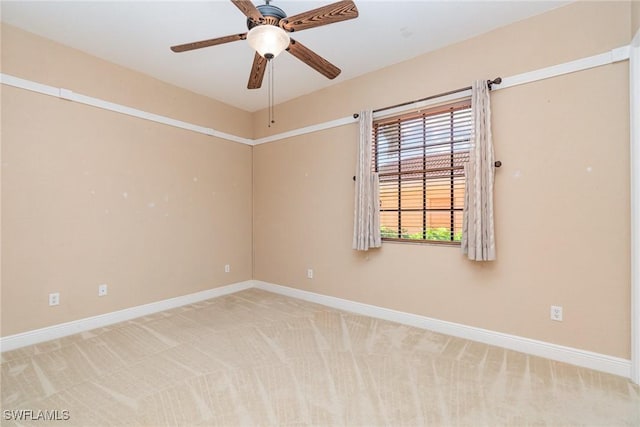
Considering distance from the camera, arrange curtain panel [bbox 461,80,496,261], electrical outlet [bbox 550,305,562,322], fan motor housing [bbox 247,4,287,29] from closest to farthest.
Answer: fan motor housing [bbox 247,4,287,29], electrical outlet [bbox 550,305,562,322], curtain panel [bbox 461,80,496,261]

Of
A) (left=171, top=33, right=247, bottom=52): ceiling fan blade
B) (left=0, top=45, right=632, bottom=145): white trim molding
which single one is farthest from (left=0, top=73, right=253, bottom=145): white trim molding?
(left=171, top=33, right=247, bottom=52): ceiling fan blade

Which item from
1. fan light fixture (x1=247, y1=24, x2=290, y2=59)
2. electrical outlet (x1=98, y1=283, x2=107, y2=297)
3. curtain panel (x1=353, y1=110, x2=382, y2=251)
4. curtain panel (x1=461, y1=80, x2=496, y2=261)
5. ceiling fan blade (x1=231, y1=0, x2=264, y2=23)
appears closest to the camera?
ceiling fan blade (x1=231, y1=0, x2=264, y2=23)

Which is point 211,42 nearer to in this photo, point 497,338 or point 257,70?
point 257,70

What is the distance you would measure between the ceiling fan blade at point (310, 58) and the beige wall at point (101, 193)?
240 centimetres

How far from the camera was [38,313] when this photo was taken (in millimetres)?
2803

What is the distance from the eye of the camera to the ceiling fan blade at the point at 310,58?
2.14 metres

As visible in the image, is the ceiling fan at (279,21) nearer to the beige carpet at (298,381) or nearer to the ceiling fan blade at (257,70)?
the ceiling fan blade at (257,70)

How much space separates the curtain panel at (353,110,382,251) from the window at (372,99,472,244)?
4.6 inches

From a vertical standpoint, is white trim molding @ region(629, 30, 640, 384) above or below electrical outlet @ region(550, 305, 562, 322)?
above

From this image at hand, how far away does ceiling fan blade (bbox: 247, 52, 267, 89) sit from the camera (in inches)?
88.0

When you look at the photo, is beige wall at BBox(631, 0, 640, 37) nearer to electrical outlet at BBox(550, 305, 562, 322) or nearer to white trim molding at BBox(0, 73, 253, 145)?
electrical outlet at BBox(550, 305, 562, 322)

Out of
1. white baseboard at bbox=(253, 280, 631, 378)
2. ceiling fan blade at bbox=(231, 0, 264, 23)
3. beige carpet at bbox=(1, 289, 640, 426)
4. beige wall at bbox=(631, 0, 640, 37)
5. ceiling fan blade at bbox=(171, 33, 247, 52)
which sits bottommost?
beige carpet at bbox=(1, 289, 640, 426)

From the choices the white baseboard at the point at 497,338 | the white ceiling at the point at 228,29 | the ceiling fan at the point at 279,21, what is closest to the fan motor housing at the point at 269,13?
the ceiling fan at the point at 279,21

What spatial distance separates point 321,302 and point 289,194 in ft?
5.30
